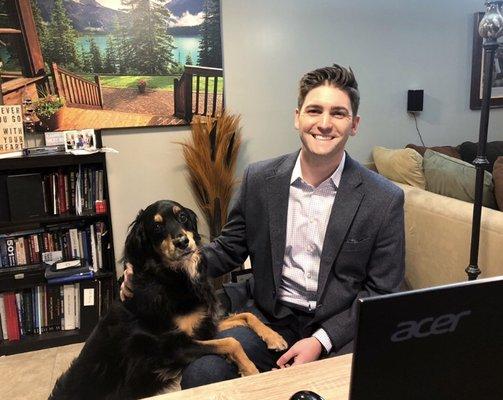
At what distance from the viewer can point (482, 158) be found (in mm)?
1859

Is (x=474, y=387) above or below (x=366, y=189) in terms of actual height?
below

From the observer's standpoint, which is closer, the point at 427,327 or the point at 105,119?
the point at 427,327

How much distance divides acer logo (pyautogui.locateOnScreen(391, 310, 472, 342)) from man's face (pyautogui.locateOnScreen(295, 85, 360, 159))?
92cm

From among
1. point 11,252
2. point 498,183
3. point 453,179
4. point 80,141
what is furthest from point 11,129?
point 498,183

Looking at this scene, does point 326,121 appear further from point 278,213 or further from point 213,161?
point 213,161

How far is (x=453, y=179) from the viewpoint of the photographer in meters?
2.31

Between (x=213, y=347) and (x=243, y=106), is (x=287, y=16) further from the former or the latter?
(x=213, y=347)

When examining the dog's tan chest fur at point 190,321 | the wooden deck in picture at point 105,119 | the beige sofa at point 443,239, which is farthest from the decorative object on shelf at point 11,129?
the beige sofa at point 443,239

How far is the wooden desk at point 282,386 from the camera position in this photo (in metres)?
0.86

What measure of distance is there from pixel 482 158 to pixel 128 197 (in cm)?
214

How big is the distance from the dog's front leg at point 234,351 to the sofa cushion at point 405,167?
164 cm

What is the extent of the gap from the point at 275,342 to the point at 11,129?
6.59 feet

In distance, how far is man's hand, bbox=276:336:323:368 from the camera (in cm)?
134

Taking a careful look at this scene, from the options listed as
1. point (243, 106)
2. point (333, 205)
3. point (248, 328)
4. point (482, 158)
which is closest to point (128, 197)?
point (243, 106)
